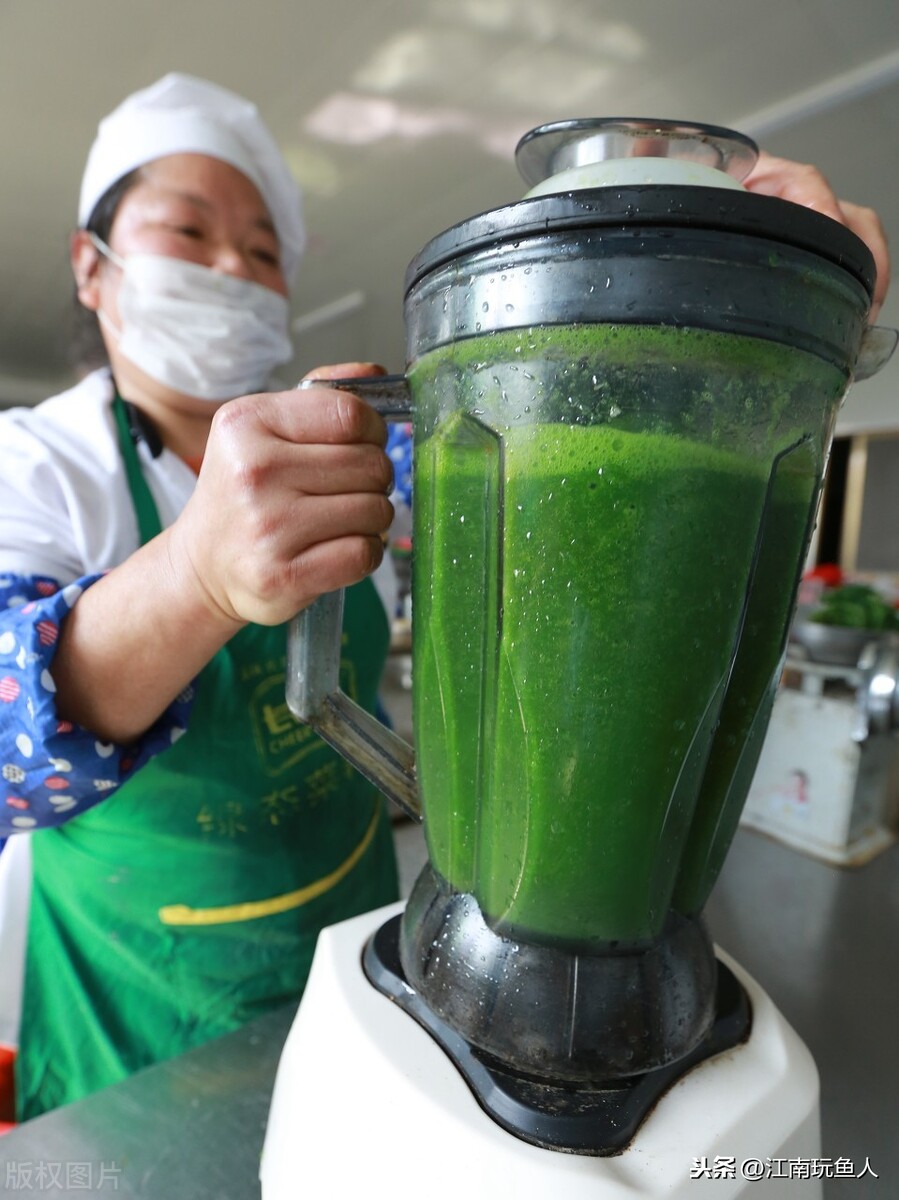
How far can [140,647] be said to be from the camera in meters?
0.42

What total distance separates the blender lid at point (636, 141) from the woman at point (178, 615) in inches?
4.9

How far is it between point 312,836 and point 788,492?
20.5 inches

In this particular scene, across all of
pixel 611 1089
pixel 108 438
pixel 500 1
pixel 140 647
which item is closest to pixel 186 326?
pixel 108 438

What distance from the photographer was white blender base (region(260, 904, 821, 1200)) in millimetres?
297

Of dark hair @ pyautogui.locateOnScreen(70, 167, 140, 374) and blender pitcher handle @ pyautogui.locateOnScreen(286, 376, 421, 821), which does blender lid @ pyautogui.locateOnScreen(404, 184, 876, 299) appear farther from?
dark hair @ pyautogui.locateOnScreen(70, 167, 140, 374)

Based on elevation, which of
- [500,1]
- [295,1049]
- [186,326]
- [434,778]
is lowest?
[295,1049]

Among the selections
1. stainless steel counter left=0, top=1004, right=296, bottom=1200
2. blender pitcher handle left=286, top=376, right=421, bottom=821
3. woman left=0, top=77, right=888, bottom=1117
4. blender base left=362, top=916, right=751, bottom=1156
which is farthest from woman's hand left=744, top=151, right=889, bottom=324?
stainless steel counter left=0, top=1004, right=296, bottom=1200

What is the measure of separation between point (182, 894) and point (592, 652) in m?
0.48

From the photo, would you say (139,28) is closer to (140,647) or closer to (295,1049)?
(140,647)

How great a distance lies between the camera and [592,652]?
302mm

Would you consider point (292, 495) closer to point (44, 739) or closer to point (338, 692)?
point (338, 692)

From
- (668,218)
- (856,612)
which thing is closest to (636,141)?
(668,218)

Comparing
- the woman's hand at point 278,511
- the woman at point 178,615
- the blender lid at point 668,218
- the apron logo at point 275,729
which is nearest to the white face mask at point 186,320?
the woman at point 178,615

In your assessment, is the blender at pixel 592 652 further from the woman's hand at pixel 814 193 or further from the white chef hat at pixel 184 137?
the white chef hat at pixel 184 137
